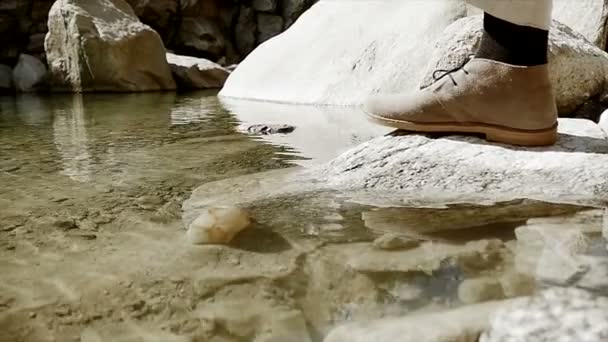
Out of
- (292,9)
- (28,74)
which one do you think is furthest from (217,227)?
(292,9)

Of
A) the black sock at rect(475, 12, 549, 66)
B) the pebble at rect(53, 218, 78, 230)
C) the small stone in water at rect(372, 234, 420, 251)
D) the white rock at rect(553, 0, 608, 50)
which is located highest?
the white rock at rect(553, 0, 608, 50)

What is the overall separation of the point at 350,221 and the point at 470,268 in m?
0.39

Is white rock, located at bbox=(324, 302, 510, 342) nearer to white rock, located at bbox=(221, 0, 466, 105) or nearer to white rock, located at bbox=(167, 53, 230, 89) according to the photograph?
white rock, located at bbox=(221, 0, 466, 105)

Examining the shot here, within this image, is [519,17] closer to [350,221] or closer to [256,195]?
[350,221]

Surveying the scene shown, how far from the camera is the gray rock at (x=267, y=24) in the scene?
1352 centimetres

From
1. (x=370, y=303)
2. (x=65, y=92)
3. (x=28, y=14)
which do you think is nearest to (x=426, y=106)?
(x=370, y=303)

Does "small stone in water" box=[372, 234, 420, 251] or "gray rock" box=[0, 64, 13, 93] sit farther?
"gray rock" box=[0, 64, 13, 93]

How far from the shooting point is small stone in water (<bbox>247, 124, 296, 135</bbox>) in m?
3.12

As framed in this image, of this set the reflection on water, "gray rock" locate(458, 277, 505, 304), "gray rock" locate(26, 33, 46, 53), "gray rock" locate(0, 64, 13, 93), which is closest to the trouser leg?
"gray rock" locate(458, 277, 505, 304)

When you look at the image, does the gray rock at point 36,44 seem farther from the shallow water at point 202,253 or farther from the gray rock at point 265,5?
the shallow water at point 202,253

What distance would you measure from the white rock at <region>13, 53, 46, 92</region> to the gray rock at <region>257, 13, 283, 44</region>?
5.69m

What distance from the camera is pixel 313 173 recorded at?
1.91 m

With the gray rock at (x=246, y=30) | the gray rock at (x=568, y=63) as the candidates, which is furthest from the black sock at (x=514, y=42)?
the gray rock at (x=246, y=30)

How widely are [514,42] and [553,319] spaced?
101cm
